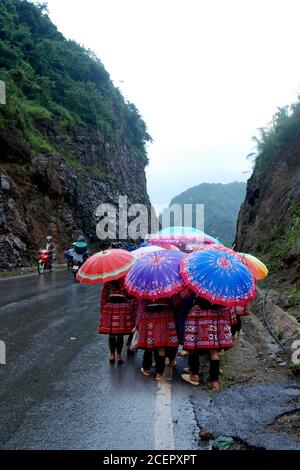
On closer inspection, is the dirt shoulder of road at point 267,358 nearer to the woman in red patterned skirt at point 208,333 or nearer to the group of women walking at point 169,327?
the woman in red patterned skirt at point 208,333

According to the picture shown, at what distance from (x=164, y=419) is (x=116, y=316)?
2.38 metres

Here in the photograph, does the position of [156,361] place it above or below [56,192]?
below

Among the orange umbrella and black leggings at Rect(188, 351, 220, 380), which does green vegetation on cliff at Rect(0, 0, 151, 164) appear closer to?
the orange umbrella

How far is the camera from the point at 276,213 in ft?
60.9

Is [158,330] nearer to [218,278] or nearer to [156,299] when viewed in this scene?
[156,299]

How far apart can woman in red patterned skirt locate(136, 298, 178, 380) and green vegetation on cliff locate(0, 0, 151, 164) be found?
73.9 ft

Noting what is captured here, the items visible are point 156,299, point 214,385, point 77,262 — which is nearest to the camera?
point 214,385

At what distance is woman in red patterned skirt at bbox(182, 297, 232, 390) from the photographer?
5.68 metres

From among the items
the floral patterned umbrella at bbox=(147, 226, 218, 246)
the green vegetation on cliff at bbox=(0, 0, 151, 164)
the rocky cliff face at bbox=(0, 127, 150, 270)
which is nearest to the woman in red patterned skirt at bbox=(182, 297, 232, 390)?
the floral patterned umbrella at bbox=(147, 226, 218, 246)

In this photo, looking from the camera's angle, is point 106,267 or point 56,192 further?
point 56,192

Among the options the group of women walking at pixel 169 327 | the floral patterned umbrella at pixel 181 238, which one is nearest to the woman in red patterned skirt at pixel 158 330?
the group of women walking at pixel 169 327

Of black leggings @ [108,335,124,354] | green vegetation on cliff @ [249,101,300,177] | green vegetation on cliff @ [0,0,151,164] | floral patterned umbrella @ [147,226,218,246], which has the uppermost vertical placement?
green vegetation on cliff @ [0,0,151,164]

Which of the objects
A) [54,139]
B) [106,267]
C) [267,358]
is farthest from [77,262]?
[54,139]
